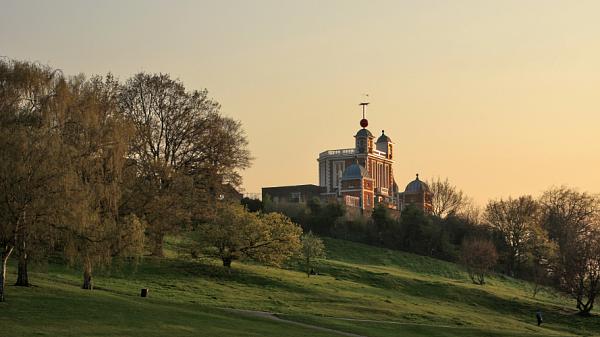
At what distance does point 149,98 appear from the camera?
62.5 metres

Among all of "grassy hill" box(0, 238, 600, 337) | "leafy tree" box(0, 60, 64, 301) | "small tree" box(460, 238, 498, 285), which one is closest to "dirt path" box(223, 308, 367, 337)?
"grassy hill" box(0, 238, 600, 337)

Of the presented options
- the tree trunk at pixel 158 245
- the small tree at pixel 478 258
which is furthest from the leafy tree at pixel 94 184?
the small tree at pixel 478 258

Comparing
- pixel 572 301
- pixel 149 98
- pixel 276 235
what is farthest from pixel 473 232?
pixel 149 98

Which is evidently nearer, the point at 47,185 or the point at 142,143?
the point at 47,185

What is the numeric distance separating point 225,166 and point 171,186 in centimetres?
624

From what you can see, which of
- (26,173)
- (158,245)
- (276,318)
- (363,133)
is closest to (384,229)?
(158,245)

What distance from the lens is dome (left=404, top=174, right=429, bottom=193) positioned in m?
159

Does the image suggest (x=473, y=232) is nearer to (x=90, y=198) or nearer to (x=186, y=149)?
(x=186, y=149)

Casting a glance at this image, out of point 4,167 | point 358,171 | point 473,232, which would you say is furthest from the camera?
point 358,171

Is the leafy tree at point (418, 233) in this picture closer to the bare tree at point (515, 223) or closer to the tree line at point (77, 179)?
the bare tree at point (515, 223)

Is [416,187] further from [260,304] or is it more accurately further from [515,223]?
[260,304]

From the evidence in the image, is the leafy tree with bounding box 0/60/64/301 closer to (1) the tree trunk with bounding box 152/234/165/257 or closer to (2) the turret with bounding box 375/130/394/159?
(1) the tree trunk with bounding box 152/234/165/257

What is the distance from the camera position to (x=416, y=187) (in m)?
163

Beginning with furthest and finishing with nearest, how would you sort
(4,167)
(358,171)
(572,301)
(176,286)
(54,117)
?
1. (358,171)
2. (572,301)
3. (176,286)
4. (54,117)
5. (4,167)
